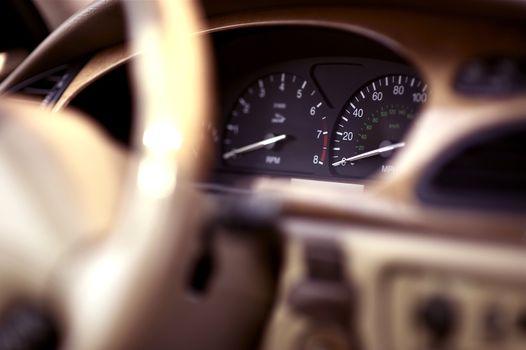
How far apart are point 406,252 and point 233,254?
0.69ft

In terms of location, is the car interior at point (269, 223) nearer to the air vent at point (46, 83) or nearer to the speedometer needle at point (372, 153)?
the speedometer needle at point (372, 153)

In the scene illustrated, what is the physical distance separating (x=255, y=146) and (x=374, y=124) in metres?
0.27

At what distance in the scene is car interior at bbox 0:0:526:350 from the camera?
0.88 m

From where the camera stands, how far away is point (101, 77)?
1789mm

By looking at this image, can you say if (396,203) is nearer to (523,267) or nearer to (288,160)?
(523,267)

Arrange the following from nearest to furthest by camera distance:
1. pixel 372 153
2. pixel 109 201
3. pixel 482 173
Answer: pixel 109 201
pixel 482 173
pixel 372 153

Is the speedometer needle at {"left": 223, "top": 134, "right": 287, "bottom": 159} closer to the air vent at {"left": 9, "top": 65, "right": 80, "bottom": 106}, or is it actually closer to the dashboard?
the dashboard

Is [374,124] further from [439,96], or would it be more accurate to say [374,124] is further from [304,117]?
A: [439,96]

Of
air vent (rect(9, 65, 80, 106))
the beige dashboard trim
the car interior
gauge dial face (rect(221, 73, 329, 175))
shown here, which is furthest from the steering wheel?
gauge dial face (rect(221, 73, 329, 175))

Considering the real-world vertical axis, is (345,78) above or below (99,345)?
above

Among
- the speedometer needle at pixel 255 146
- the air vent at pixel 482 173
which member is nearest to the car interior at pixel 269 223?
the air vent at pixel 482 173

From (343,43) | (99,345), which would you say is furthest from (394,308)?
(343,43)

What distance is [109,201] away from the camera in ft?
3.08

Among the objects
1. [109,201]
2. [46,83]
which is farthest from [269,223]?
[46,83]
